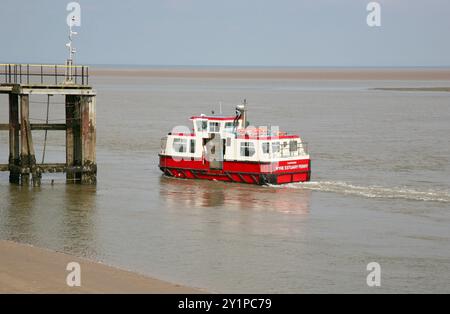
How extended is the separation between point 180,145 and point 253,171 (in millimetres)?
4478

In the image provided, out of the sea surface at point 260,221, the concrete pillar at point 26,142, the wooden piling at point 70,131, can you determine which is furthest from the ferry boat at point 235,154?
the concrete pillar at point 26,142

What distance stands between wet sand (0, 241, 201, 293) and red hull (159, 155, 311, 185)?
16.0 m

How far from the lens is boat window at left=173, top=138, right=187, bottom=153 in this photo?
146ft

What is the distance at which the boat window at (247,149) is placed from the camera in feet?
137

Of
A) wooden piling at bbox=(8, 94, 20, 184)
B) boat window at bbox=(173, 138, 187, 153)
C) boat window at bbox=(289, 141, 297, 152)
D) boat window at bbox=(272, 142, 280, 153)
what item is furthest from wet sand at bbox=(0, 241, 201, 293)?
boat window at bbox=(173, 138, 187, 153)

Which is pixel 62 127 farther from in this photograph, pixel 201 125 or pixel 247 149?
pixel 247 149

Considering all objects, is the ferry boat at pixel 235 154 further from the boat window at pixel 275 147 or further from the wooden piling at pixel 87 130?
the wooden piling at pixel 87 130

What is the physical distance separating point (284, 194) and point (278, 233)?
8.39 m

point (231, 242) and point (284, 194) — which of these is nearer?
point (231, 242)

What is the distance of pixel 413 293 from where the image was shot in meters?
23.7

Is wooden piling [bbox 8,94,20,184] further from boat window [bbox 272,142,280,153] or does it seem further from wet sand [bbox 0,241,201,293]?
wet sand [bbox 0,241,201,293]

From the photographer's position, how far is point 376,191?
40.0 metres

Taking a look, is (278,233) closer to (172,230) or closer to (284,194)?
(172,230)
